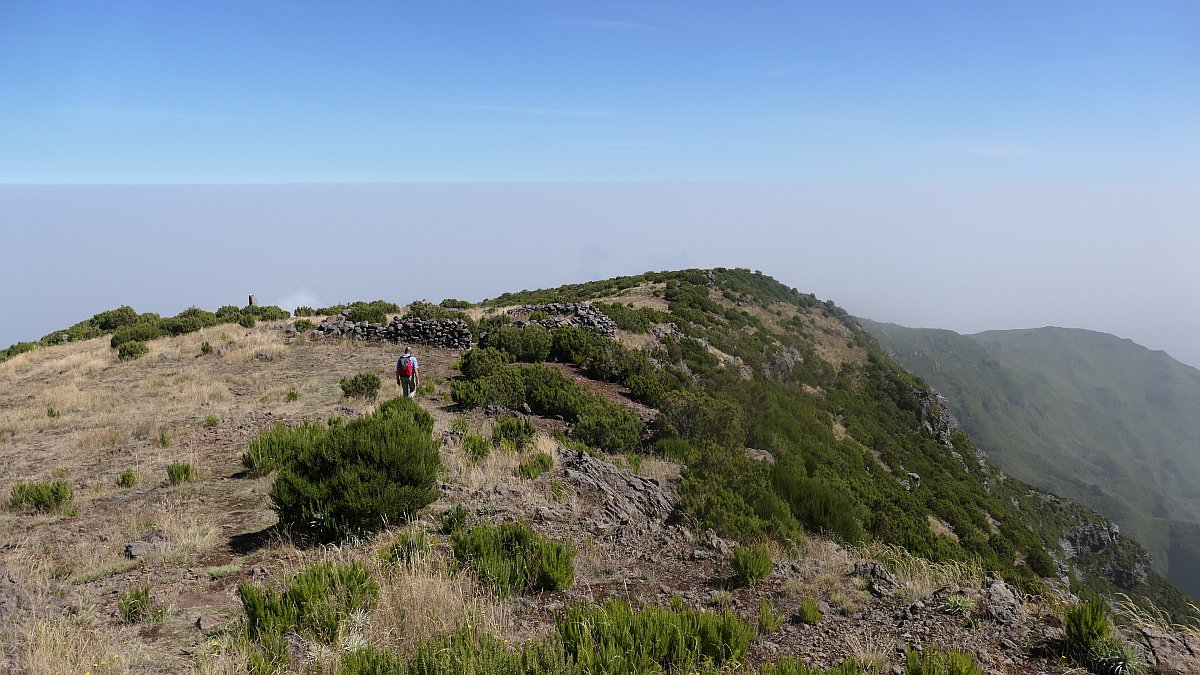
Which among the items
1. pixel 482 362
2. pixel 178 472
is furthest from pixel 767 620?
pixel 482 362

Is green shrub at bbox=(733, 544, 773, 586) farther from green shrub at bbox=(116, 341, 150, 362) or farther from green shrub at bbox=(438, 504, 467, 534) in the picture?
green shrub at bbox=(116, 341, 150, 362)

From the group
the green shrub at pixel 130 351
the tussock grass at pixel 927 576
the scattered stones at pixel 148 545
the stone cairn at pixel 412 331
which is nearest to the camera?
the tussock grass at pixel 927 576

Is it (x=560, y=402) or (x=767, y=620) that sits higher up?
(x=767, y=620)

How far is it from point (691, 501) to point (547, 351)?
1189 cm

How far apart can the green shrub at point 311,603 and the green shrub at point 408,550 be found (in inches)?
17.7

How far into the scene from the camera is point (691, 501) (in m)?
8.77

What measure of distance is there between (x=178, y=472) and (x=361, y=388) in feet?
18.0

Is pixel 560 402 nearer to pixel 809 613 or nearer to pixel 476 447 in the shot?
pixel 476 447

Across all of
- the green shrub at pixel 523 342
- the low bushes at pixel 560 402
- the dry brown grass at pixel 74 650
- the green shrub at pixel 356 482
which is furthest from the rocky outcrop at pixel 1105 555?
the dry brown grass at pixel 74 650

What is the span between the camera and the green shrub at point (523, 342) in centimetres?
1936

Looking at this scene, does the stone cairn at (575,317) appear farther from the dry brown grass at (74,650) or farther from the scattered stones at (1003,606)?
the dry brown grass at (74,650)

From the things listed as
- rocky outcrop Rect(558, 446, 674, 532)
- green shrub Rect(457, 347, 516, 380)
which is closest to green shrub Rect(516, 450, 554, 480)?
rocky outcrop Rect(558, 446, 674, 532)

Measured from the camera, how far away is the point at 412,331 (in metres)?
22.1

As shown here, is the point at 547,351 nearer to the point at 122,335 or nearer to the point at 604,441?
the point at 604,441
